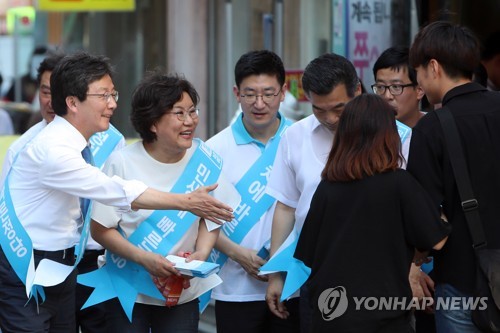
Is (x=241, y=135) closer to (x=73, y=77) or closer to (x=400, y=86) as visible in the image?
(x=400, y=86)

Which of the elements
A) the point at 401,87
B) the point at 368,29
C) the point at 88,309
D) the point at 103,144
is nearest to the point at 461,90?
the point at 401,87

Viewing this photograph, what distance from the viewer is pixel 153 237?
492 cm

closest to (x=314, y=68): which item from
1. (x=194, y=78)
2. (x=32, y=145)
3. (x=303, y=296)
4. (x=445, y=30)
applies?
(x=445, y=30)

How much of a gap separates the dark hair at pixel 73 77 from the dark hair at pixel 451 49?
1671mm

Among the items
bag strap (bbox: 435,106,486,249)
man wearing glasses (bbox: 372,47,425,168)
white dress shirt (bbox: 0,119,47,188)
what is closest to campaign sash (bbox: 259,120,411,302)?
man wearing glasses (bbox: 372,47,425,168)

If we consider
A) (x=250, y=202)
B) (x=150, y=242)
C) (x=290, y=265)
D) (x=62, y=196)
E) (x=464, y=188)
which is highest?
(x=464, y=188)

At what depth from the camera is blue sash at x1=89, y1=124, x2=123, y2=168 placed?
234 inches

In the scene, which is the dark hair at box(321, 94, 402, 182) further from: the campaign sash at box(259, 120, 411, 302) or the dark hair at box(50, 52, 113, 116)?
the dark hair at box(50, 52, 113, 116)

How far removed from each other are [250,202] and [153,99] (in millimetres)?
814

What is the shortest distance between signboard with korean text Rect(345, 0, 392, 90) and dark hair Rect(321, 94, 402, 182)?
3.63 m

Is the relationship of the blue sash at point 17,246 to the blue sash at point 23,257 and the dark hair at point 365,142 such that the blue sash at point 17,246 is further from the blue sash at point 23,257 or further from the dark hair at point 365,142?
the dark hair at point 365,142

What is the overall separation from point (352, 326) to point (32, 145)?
1.82 meters

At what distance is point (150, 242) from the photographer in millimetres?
4906

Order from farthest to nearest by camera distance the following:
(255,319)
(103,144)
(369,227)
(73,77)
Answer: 1. (103,144)
2. (255,319)
3. (73,77)
4. (369,227)
